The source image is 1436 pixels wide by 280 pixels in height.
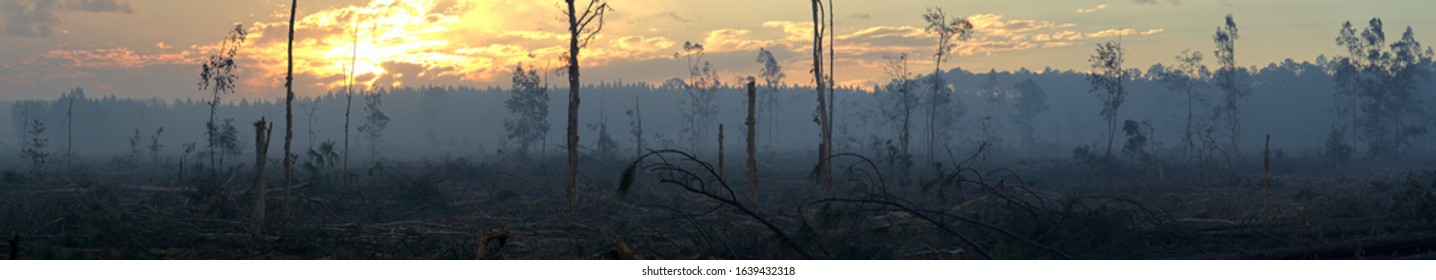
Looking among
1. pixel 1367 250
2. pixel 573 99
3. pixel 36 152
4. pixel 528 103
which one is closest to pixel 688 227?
pixel 573 99

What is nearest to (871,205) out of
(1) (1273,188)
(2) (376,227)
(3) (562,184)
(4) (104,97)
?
(2) (376,227)

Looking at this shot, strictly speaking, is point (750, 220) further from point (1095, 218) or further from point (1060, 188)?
point (1060, 188)

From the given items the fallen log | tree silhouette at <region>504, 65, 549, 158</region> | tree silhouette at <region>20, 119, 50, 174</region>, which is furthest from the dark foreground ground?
tree silhouette at <region>504, 65, 549, 158</region>

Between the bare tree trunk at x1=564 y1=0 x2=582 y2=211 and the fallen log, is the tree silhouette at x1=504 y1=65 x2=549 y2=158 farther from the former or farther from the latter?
the fallen log

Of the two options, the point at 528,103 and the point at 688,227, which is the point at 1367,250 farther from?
the point at 528,103

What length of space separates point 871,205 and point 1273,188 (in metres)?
18.0

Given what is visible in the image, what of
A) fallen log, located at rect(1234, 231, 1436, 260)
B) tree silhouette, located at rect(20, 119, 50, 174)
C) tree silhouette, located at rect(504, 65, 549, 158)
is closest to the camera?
fallen log, located at rect(1234, 231, 1436, 260)

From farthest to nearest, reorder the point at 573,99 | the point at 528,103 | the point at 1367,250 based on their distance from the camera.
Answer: the point at 528,103
the point at 573,99
the point at 1367,250

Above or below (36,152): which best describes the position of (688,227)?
below

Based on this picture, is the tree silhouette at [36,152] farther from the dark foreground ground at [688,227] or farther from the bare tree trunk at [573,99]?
the bare tree trunk at [573,99]

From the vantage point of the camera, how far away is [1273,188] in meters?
29.8

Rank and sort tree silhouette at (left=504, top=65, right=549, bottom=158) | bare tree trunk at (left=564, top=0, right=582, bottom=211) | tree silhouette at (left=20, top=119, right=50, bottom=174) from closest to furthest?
bare tree trunk at (left=564, top=0, right=582, bottom=211), tree silhouette at (left=20, top=119, right=50, bottom=174), tree silhouette at (left=504, top=65, right=549, bottom=158)

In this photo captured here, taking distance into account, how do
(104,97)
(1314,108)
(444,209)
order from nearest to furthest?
(444,209) → (1314,108) → (104,97)

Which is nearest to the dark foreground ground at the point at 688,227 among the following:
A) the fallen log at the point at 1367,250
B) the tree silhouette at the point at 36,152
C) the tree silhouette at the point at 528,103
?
the fallen log at the point at 1367,250
